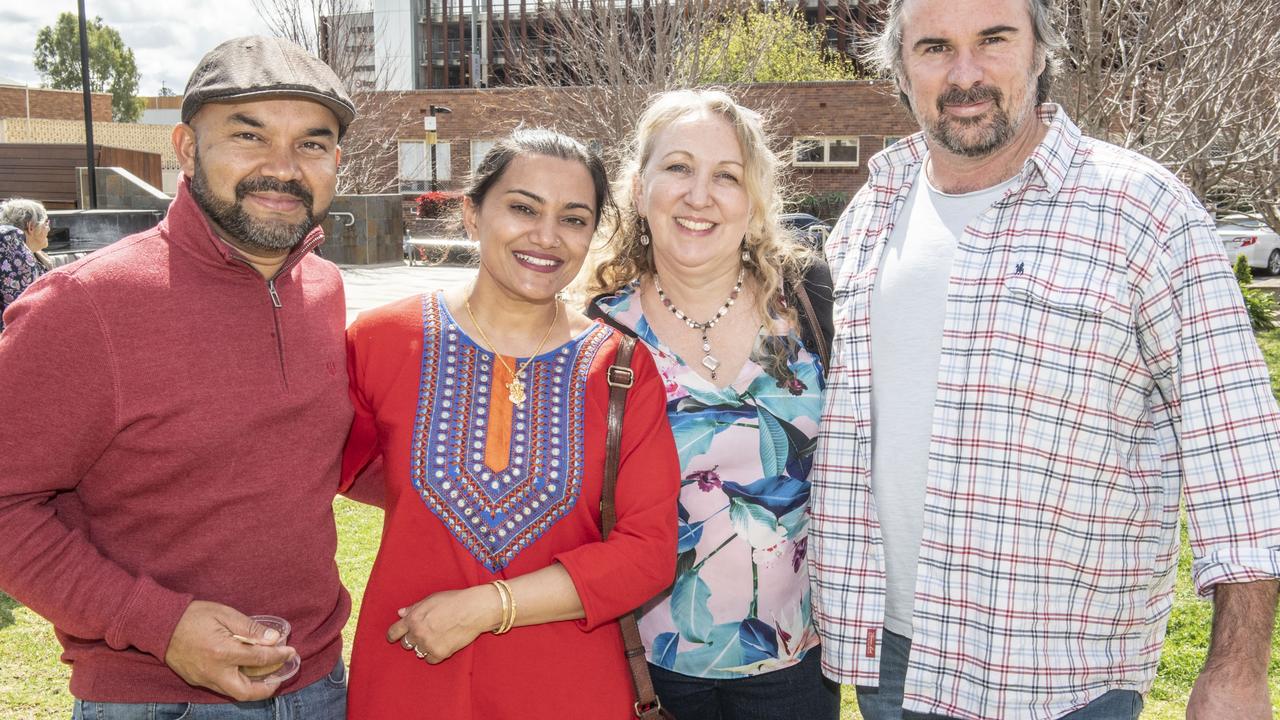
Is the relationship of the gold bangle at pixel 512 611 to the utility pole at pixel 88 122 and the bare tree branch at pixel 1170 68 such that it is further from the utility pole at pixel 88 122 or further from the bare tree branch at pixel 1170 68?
the utility pole at pixel 88 122

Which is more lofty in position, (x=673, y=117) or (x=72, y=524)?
(x=673, y=117)

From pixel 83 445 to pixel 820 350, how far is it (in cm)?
179

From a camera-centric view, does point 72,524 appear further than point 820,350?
No

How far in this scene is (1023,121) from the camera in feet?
8.32

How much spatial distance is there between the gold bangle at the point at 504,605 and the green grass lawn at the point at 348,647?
108 inches

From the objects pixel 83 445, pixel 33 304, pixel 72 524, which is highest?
pixel 33 304

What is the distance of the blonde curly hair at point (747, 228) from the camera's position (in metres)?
2.95

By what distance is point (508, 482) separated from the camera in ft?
7.79

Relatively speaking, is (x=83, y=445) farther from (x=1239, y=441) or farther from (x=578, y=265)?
(x=1239, y=441)

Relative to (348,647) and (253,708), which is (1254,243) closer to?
(348,647)

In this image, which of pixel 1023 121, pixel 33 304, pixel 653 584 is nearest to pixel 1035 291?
pixel 1023 121

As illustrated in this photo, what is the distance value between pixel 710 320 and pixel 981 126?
0.90 meters

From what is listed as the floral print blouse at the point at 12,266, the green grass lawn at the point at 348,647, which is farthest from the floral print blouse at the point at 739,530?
the floral print blouse at the point at 12,266

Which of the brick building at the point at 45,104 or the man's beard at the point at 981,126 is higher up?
the brick building at the point at 45,104
